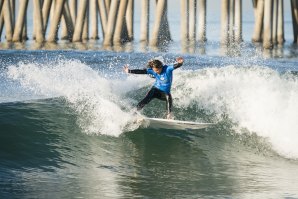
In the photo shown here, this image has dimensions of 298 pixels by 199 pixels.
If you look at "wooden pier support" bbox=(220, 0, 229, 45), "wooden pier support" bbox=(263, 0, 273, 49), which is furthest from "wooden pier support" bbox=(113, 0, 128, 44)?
"wooden pier support" bbox=(263, 0, 273, 49)

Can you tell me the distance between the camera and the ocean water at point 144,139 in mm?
10141

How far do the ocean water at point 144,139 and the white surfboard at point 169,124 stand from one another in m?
0.14

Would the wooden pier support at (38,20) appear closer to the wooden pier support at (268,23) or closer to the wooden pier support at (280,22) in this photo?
the wooden pier support at (268,23)

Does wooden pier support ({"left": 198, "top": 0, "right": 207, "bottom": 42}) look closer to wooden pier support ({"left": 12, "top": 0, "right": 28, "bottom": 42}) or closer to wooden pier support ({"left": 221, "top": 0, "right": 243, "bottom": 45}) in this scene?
wooden pier support ({"left": 221, "top": 0, "right": 243, "bottom": 45})

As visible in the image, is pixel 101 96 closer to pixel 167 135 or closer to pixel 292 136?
pixel 167 135

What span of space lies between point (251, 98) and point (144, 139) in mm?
2982

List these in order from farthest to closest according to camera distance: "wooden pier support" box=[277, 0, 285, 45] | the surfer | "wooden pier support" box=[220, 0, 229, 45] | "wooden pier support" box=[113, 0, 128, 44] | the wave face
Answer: "wooden pier support" box=[277, 0, 285, 45]
"wooden pier support" box=[113, 0, 128, 44]
"wooden pier support" box=[220, 0, 229, 45]
the wave face
the surfer

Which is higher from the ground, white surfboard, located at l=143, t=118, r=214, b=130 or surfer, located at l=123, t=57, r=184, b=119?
surfer, located at l=123, t=57, r=184, b=119

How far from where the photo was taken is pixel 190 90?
16.1 m

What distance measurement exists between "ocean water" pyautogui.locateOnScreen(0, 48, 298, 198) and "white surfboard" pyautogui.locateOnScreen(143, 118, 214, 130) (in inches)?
5.6

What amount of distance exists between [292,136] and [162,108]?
281cm

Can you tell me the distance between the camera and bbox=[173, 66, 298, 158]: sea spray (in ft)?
45.0

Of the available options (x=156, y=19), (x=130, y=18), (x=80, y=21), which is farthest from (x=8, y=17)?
(x=156, y=19)

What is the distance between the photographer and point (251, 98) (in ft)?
49.0
